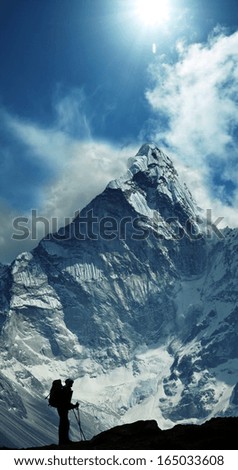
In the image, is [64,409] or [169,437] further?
[64,409]

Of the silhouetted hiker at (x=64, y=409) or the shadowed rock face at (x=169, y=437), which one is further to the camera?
the silhouetted hiker at (x=64, y=409)

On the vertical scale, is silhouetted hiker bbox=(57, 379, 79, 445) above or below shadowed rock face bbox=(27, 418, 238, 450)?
above

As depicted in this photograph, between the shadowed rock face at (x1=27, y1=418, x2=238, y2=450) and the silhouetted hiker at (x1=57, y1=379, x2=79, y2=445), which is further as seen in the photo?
the silhouetted hiker at (x1=57, y1=379, x2=79, y2=445)

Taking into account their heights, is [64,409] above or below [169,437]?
above

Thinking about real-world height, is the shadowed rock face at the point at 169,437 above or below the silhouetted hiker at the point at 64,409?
below
